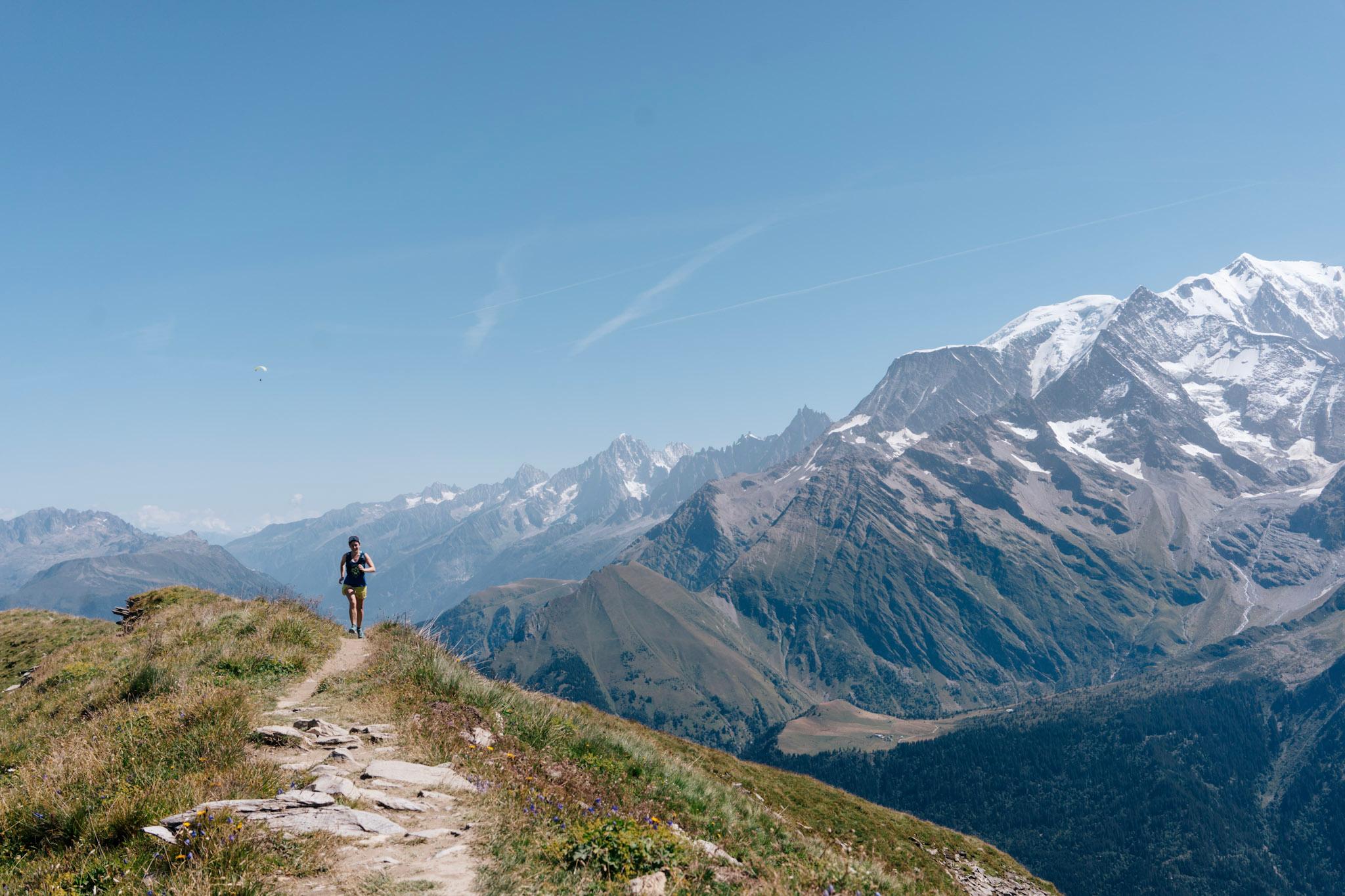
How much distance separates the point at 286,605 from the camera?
28.7 metres

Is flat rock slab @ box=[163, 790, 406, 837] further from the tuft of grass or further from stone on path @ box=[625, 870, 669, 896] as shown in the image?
the tuft of grass

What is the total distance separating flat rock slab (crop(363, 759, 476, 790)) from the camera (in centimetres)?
1103

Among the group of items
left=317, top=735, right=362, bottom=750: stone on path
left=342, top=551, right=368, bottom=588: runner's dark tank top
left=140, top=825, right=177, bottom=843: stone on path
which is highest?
left=342, top=551, right=368, bottom=588: runner's dark tank top

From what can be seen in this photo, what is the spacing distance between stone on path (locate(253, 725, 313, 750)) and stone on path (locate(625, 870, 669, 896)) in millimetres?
7276

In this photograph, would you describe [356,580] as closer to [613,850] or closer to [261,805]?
[261,805]

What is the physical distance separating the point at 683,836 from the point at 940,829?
30.5 metres

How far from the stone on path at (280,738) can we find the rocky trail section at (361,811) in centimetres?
1

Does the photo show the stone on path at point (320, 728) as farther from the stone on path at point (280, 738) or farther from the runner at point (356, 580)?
the runner at point (356, 580)

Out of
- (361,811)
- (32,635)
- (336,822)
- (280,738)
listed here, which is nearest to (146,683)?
(280,738)

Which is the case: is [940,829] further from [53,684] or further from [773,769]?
[53,684]

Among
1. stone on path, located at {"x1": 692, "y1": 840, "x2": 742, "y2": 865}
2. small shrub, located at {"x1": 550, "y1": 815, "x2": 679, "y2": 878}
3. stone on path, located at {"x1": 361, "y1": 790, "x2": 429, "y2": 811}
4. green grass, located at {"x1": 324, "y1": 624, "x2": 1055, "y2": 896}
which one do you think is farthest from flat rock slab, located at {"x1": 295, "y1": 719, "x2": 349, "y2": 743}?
stone on path, located at {"x1": 692, "y1": 840, "x2": 742, "y2": 865}

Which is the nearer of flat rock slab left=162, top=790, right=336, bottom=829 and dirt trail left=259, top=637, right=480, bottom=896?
dirt trail left=259, top=637, right=480, bottom=896

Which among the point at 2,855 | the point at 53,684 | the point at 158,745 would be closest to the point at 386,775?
the point at 158,745

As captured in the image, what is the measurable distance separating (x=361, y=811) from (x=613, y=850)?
3706 millimetres
